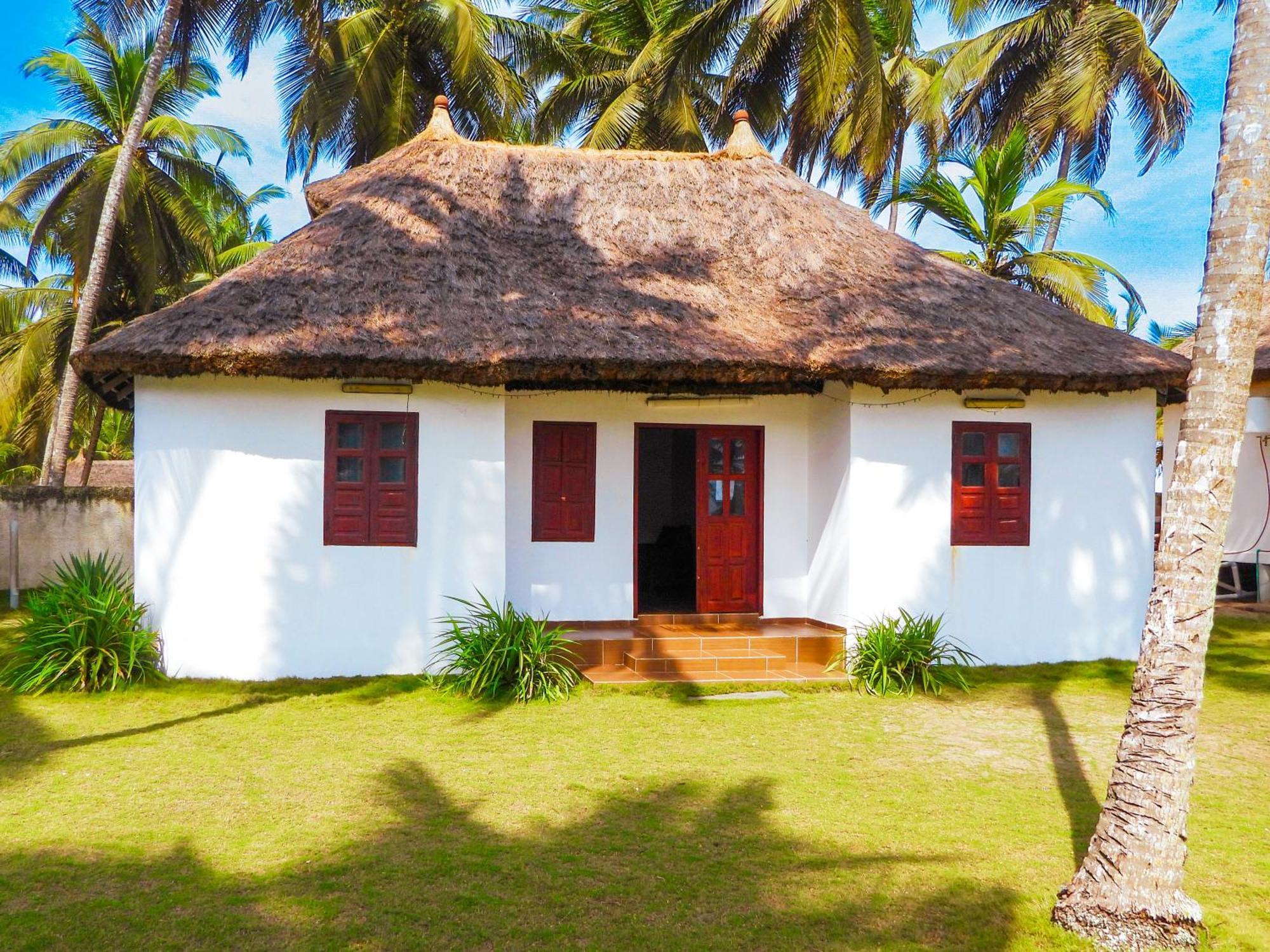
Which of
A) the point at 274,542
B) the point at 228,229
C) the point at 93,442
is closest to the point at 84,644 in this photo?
the point at 274,542

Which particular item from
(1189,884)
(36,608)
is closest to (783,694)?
(1189,884)

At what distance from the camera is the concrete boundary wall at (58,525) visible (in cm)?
1259

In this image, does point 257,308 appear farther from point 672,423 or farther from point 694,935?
point 694,935

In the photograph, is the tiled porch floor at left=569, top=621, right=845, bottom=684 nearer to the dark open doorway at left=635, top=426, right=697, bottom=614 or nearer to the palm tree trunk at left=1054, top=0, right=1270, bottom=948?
the dark open doorway at left=635, top=426, right=697, bottom=614

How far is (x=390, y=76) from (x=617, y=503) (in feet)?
35.8

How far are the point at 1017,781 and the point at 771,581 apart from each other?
4049 millimetres

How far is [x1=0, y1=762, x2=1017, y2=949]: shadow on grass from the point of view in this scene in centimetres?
363

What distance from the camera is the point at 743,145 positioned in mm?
10984

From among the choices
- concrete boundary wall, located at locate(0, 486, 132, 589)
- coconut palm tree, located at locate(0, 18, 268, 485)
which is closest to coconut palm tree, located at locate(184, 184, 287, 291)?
coconut palm tree, located at locate(0, 18, 268, 485)

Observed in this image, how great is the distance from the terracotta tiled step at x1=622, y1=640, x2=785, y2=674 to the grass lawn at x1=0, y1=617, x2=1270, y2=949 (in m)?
0.51

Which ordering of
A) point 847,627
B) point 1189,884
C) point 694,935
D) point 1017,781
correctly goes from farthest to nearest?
1. point 847,627
2. point 1017,781
3. point 1189,884
4. point 694,935

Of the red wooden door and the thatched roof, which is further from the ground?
the thatched roof

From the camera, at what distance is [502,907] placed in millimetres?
3881

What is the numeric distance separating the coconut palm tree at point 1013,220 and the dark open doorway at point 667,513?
17.6ft
